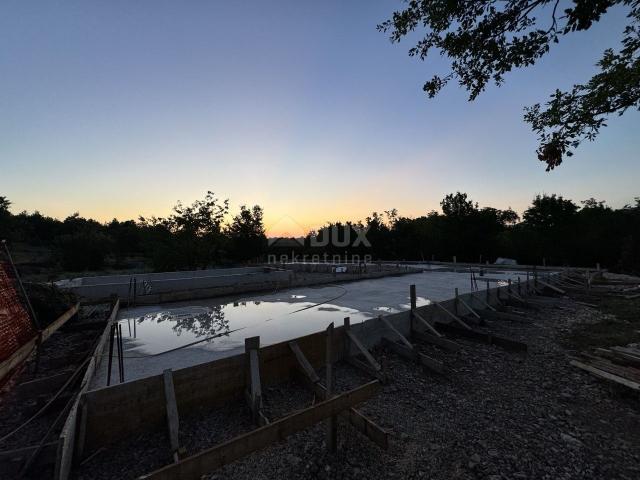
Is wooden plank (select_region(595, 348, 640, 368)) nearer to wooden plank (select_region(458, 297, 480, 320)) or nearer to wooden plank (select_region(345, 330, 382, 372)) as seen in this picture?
A: wooden plank (select_region(458, 297, 480, 320))

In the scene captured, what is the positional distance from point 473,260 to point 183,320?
3980 cm

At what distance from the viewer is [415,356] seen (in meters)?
6.33

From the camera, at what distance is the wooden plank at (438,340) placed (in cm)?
689

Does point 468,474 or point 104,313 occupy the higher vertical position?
point 104,313

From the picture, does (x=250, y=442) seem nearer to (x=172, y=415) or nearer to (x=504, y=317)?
(x=172, y=415)

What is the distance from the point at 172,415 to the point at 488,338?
743cm

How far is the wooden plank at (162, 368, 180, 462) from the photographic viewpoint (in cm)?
354

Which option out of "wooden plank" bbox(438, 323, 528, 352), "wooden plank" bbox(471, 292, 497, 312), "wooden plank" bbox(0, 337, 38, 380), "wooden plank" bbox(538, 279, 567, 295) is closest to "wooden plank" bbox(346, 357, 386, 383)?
"wooden plank" bbox(438, 323, 528, 352)

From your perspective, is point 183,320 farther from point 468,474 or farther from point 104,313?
point 468,474

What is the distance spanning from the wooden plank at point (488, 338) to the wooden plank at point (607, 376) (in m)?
0.98

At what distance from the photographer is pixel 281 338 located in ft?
24.2

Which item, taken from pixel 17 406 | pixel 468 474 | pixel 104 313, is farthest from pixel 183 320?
pixel 468 474

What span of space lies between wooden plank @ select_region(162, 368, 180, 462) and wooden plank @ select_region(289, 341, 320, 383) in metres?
2.06

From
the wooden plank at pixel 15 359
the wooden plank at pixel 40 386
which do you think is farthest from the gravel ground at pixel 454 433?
the wooden plank at pixel 40 386
